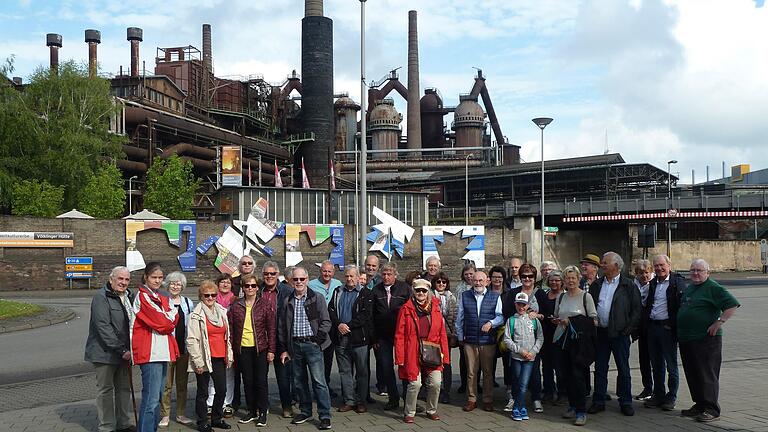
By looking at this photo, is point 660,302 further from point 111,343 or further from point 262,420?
point 111,343

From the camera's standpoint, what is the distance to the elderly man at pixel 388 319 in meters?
8.12

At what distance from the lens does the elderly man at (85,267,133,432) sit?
21.6ft

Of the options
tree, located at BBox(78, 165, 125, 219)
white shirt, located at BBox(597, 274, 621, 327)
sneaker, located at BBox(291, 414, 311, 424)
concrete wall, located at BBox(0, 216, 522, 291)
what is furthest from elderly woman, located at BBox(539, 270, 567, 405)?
tree, located at BBox(78, 165, 125, 219)

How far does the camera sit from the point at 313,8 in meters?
65.8

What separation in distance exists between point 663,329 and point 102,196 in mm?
39162

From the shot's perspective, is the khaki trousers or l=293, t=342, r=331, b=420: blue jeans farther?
the khaki trousers

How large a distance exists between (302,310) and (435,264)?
2434mm

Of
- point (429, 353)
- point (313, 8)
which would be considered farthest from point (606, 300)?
point (313, 8)

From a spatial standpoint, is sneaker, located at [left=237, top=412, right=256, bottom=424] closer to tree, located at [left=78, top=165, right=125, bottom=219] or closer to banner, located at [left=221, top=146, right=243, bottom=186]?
tree, located at [left=78, top=165, right=125, bottom=219]

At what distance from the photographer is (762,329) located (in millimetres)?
16328

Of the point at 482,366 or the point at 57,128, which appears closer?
the point at 482,366

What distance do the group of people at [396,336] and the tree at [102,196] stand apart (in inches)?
1428

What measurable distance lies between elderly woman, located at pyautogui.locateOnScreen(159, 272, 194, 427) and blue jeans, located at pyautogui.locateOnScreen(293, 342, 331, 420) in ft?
4.03

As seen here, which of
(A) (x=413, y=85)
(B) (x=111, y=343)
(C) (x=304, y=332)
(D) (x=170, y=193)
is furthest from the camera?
(A) (x=413, y=85)
